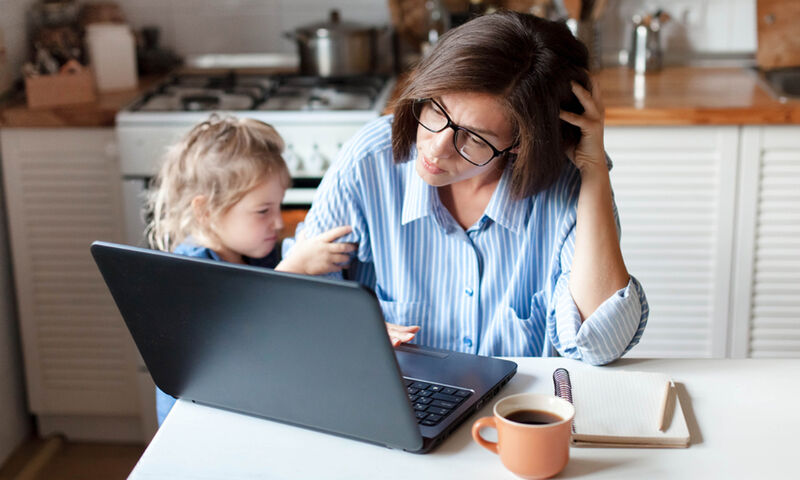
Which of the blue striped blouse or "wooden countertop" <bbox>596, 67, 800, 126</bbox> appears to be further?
"wooden countertop" <bbox>596, 67, 800, 126</bbox>

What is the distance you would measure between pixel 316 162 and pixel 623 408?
1.40 meters

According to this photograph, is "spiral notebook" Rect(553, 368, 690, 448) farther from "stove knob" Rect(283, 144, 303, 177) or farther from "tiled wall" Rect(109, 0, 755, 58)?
"tiled wall" Rect(109, 0, 755, 58)

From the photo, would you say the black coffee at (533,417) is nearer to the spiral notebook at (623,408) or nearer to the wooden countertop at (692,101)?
the spiral notebook at (623,408)

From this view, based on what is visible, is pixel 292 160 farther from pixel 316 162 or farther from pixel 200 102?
pixel 200 102

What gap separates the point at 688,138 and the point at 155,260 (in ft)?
5.70

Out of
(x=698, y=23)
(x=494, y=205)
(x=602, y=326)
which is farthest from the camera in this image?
(x=698, y=23)

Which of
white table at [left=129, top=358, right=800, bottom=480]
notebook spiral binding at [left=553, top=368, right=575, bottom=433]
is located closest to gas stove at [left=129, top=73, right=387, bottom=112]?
notebook spiral binding at [left=553, top=368, right=575, bottom=433]

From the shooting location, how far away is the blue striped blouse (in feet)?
5.14

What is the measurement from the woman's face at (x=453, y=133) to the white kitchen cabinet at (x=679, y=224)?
113 centimetres

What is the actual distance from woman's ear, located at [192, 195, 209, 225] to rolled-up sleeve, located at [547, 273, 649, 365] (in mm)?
737

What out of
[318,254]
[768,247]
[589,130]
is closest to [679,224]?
[768,247]

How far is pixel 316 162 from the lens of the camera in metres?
2.46

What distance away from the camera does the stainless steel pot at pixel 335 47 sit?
280 centimetres

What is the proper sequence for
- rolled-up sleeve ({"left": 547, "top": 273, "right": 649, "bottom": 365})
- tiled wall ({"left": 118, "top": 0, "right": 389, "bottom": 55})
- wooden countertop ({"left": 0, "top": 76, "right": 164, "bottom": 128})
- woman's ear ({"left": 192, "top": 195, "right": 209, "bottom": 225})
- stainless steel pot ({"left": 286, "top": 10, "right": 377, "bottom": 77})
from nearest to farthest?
rolled-up sleeve ({"left": 547, "top": 273, "right": 649, "bottom": 365}) < woman's ear ({"left": 192, "top": 195, "right": 209, "bottom": 225}) < wooden countertop ({"left": 0, "top": 76, "right": 164, "bottom": 128}) < stainless steel pot ({"left": 286, "top": 10, "right": 377, "bottom": 77}) < tiled wall ({"left": 118, "top": 0, "right": 389, "bottom": 55})
